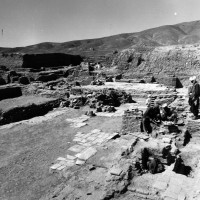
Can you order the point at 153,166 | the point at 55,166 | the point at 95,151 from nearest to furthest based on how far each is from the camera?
1. the point at 153,166
2. the point at 55,166
3. the point at 95,151

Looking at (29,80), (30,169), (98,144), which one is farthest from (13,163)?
(29,80)

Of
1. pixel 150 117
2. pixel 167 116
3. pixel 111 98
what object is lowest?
pixel 111 98

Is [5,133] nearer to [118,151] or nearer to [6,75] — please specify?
[118,151]

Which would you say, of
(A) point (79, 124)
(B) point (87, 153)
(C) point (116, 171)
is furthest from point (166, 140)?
(A) point (79, 124)

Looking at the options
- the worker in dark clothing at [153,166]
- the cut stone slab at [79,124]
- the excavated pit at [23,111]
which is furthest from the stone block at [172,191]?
the excavated pit at [23,111]

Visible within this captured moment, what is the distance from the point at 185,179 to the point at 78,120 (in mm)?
6782

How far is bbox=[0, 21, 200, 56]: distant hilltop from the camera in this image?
7106 centimetres

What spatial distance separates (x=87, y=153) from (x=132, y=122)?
2157 millimetres

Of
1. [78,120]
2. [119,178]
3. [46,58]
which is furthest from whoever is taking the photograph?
[46,58]

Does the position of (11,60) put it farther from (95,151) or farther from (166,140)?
(166,140)

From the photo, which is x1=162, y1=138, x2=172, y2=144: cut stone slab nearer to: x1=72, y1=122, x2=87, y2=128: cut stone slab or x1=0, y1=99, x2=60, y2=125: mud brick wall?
x1=72, y1=122, x2=87, y2=128: cut stone slab

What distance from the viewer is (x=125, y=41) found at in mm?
75562

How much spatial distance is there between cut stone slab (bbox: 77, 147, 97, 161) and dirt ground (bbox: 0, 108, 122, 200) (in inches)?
26.6

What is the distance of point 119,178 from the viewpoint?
5293 mm
